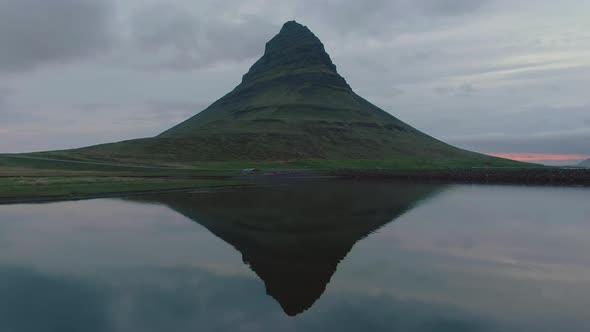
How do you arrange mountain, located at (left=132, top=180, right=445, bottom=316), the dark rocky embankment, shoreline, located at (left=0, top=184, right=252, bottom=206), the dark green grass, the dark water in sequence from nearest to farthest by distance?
the dark water, mountain, located at (left=132, top=180, right=445, bottom=316), shoreline, located at (left=0, top=184, right=252, bottom=206), the dark green grass, the dark rocky embankment

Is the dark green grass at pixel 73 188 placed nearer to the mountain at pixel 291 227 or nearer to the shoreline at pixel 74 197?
the shoreline at pixel 74 197

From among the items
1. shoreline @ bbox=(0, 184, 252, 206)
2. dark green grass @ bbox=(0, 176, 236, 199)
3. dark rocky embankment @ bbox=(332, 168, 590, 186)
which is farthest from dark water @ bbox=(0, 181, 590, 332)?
dark rocky embankment @ bbox=(332, 168, 590, 186)

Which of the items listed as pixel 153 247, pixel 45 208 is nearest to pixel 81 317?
pixel 153 247

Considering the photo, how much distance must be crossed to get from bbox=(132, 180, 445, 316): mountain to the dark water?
188 mm

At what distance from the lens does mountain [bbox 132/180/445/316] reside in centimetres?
2303

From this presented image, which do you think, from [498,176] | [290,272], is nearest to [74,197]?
[290,272]

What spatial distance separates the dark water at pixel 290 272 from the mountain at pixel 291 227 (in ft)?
0.62

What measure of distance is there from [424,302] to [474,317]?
2518 mm

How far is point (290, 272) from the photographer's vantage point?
2438cm

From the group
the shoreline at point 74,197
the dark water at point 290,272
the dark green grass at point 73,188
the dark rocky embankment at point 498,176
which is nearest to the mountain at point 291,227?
the dark water at point 290,272

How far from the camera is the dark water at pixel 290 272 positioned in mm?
17953

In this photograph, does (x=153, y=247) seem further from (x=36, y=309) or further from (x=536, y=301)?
(x=536, y=301)

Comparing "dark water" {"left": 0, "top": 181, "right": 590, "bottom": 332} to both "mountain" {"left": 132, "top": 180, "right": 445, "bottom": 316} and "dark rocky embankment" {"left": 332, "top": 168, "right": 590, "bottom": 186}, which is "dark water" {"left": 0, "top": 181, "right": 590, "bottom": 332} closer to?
Result: "mountain" {"left": 132, "top": 180, "right": 445, "bottom": 316}

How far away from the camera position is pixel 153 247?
100 feet
